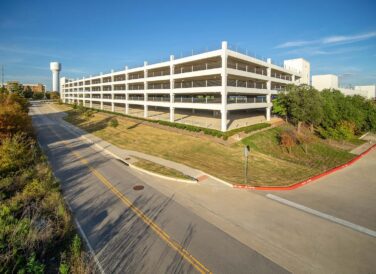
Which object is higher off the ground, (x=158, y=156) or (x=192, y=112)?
(x=192, y=112)

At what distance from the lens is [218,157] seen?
961 inches

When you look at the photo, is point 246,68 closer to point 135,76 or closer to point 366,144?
point 366,144

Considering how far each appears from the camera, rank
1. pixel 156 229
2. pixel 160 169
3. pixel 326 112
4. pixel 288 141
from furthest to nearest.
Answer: pixel 326 112
pixel 288 141
pixel 160 169
pixel 156 229

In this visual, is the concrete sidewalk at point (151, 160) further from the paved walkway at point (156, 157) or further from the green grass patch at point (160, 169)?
the green grass patch at point (160, 169)

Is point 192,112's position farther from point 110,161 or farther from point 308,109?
point 110,161

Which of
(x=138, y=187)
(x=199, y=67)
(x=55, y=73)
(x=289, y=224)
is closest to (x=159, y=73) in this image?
(x=199, y=67)

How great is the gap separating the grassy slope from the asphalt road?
280 inches

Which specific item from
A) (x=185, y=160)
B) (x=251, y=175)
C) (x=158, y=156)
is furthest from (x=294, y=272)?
(x=158, y=156)

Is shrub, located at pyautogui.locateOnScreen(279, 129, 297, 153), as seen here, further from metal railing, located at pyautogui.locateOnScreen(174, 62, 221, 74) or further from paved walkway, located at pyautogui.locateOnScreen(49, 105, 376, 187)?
metal railing, located at pyautogui.locateOnScreen(174, 62, 221, 74)

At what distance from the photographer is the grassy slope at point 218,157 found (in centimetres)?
1977

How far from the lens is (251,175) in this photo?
65.0ft

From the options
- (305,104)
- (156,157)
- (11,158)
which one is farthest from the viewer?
(305,104)

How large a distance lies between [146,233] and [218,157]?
14980 millimetres

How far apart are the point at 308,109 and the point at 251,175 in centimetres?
2281
